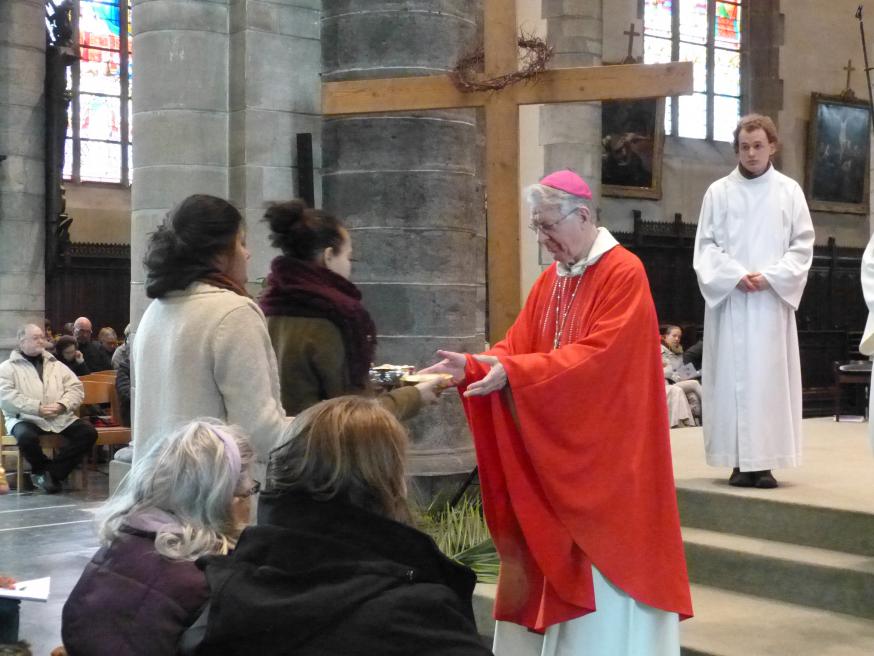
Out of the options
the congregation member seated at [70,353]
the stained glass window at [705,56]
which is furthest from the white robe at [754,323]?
the stained glass window at [705,56]

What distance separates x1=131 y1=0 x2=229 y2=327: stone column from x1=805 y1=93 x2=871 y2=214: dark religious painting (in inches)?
548

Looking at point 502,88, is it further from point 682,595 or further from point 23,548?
point 23,548

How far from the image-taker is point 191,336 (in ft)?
9.98

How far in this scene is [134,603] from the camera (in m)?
2.25

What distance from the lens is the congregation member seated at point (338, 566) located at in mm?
1969

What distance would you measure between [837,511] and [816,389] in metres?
10.5

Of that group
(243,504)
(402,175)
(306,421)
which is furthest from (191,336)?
(402,175)

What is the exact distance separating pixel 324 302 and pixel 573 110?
9369 millimetres

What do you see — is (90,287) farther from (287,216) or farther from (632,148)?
(287,216)

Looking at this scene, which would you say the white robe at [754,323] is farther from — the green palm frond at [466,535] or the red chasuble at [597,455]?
the red chasuble at [597,455]

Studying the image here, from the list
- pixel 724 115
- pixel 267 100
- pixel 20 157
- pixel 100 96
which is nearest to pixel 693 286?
pixel 724 115

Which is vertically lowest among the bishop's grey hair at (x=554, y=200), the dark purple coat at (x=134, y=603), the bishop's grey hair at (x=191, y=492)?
the dark purple coat at (x=134, y=603)

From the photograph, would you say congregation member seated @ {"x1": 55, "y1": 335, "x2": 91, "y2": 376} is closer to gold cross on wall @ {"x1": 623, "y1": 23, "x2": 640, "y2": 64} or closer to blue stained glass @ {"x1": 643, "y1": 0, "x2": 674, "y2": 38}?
gold cross on wall @ {"x1": 623, "y1": 23, "x2": 640, "y2": 64}

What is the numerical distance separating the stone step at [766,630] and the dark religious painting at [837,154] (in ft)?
50.1
